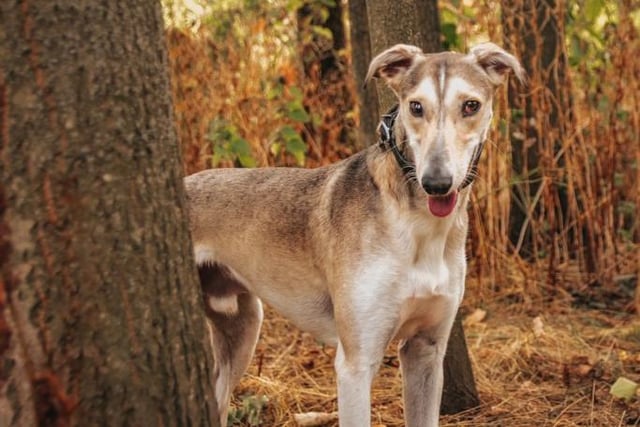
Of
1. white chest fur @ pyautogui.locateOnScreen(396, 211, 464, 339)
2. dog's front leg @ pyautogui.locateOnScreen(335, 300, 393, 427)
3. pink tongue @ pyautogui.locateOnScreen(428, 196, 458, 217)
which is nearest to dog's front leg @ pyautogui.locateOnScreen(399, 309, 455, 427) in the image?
white chest fur @ pyautogui.locateOnScreen(396, 211, 464, 339)

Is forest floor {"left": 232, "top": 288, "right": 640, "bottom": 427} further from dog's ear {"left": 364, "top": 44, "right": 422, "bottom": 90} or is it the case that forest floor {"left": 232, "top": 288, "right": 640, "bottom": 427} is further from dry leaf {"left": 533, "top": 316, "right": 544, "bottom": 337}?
dog's ear {"left": 364, "top": 44, "right": 422, "bottom": 90}

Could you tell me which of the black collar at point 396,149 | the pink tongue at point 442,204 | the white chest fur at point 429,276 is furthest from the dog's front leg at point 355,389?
the black collar at point 396,149

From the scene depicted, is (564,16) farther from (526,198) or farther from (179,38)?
(179,38)

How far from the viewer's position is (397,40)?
4195 millimetres

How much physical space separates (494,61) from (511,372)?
2381mm

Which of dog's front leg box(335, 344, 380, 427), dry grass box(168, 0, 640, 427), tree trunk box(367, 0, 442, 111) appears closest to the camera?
dog's front leg box(335, 344, 380, 427)

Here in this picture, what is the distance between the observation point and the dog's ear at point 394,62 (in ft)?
11.7

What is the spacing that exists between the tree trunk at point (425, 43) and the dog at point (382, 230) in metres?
0.56

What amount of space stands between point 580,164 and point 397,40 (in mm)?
2846

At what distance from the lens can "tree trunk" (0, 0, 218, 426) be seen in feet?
6.84

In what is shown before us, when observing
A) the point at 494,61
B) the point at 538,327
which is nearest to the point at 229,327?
the point at 494,61

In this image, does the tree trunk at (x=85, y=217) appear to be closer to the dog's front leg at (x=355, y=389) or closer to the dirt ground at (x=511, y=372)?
the dog's front leg at (x=355, y=389)

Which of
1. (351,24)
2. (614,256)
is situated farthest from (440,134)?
(614,256)

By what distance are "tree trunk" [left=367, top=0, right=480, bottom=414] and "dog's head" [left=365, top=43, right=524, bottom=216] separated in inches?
22.6
